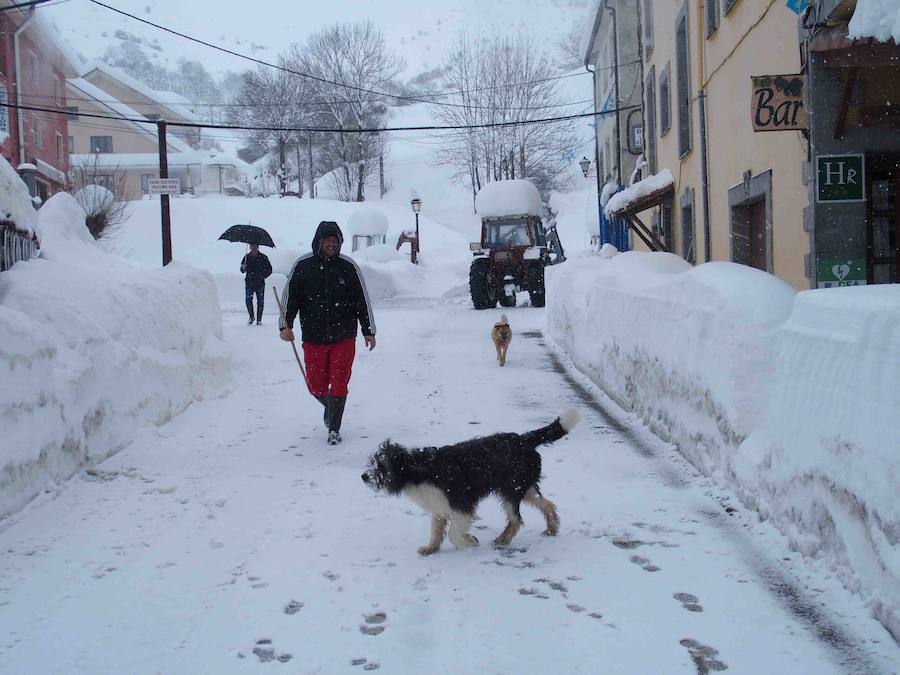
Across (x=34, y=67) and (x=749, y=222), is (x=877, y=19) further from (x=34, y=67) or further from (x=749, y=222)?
(x=34, y=67)

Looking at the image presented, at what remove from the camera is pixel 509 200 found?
22.5 metres

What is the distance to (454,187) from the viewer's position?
6412cm

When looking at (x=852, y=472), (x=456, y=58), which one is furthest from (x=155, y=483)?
(x=456, y=58)

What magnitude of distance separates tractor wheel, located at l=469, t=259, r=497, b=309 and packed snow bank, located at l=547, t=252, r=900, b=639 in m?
13.4

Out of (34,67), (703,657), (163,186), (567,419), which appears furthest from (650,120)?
(34,67)

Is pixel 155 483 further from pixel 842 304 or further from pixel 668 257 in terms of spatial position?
pixel 668 257

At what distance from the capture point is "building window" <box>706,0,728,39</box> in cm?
1242

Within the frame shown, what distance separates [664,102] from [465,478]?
46.5ft

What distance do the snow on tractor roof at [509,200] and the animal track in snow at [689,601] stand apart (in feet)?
63.6

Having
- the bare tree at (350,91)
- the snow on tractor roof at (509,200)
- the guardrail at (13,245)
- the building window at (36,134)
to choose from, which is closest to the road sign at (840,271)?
the guardrail at (13,245)

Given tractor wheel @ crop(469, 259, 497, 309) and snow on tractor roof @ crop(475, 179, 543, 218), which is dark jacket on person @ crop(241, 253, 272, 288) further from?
snow on tractor roof @ crop(475, 179, 543, 218)

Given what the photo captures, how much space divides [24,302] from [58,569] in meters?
2.60

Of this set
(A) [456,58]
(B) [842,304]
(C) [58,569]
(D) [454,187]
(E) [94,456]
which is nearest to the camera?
(B) [842,304]

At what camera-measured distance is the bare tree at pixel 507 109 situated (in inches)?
→ 1766
